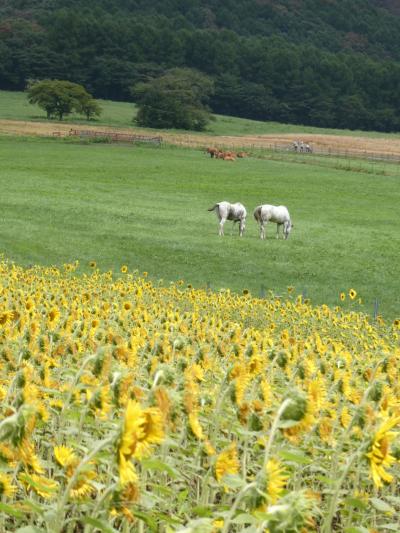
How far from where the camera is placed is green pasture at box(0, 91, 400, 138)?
110 m

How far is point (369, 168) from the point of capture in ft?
253

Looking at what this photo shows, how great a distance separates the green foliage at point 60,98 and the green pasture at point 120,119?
1160 millimetres

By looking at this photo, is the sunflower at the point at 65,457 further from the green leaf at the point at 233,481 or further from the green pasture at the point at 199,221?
the green pasture at the point at 199,221

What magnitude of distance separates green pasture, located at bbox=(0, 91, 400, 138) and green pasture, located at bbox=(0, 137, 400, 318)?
37086 millimetres

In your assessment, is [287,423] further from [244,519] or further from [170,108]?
[170,108]

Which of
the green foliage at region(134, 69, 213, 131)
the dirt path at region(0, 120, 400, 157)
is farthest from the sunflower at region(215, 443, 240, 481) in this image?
the green foliage at region(134, 69, 213, 131)

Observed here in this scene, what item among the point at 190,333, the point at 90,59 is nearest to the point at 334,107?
the point at 90,59

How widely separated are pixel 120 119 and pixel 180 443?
113 meters

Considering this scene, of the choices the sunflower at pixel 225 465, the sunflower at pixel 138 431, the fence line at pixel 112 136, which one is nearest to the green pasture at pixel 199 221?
the fence line at pixel 112 136

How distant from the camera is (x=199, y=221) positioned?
4291 centimetres

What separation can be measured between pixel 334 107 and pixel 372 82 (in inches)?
357

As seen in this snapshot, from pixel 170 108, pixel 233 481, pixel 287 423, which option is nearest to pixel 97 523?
pixel 233 481

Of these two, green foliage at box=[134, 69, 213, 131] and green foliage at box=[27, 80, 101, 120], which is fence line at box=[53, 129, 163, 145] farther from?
green foliage at box=[134, 69, 213, 131]

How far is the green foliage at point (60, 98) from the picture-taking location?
108 meters
